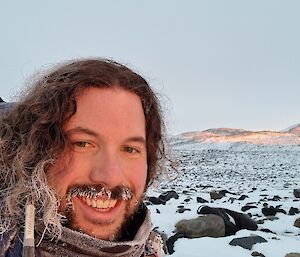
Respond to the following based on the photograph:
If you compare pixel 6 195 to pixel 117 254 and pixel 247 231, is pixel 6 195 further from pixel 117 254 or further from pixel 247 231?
pixel 247 231

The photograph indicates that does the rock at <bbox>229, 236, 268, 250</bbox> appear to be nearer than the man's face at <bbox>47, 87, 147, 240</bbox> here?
No

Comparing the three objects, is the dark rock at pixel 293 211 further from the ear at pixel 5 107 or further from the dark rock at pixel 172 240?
the ear at pixel 5 107

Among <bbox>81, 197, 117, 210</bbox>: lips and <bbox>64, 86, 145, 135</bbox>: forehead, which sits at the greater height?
<bbox>64, 86, 145, 135</bbox>: forehead

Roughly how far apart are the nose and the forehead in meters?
0.10

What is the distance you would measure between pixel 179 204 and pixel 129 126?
25.1ft

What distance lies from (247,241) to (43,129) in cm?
423

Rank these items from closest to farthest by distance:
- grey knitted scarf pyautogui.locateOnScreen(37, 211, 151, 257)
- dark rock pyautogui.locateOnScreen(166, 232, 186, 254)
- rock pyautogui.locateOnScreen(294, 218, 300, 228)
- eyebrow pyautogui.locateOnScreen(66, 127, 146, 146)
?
grey knitted scarf pyautogui.locateOnScreen(37, 211, 151, 257) < eyebrow pyautogui.locateOnScreen(66, 127, 146, 146) < dark rock pyautogui.locateOnScreen(166, 232, 186, 254) < rock pyautogui.locateOnScreen(294, 218, 300, 228)

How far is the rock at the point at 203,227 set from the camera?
6406 mm

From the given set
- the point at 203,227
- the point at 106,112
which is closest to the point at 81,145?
the point at 106,112

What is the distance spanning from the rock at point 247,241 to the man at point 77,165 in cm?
373

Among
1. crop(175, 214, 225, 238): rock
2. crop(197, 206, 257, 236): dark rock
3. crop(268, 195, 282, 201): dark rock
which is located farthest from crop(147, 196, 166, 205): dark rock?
crop(175, 214, 225, 238): rock

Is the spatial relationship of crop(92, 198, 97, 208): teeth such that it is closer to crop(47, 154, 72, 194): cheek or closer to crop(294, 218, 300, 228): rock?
crop(47, 154, 72, 194): cheek

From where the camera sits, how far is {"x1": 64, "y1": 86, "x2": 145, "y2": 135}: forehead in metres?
1.97

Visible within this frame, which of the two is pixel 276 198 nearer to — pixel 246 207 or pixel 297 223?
pixel 246 207
